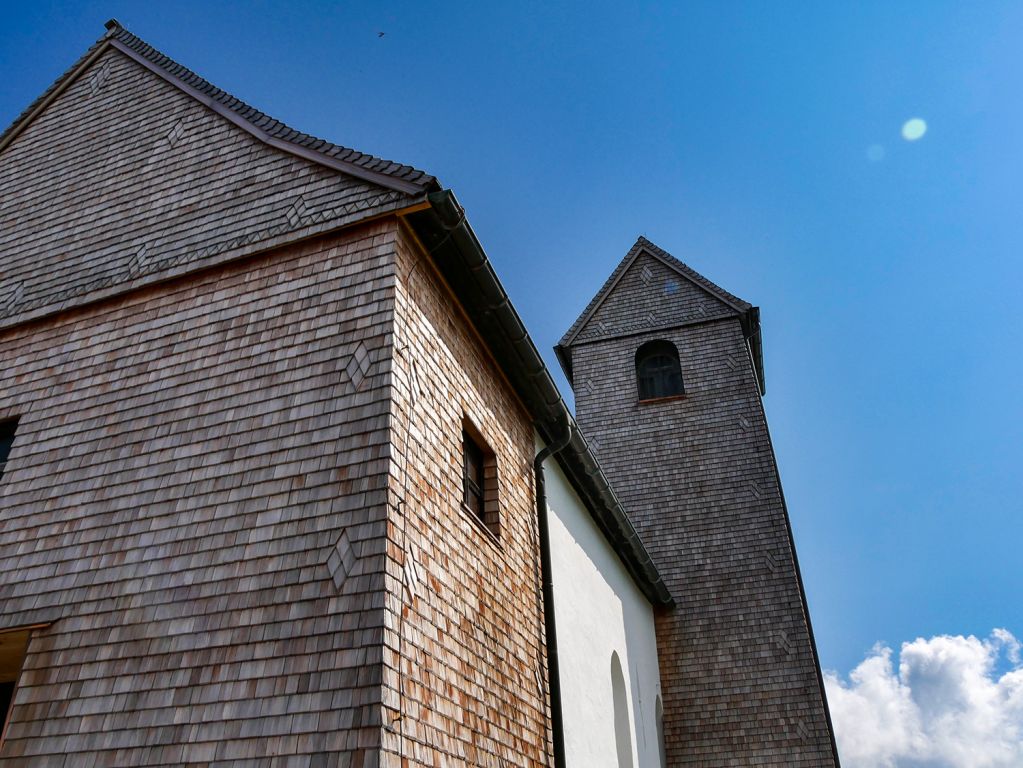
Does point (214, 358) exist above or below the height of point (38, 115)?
below

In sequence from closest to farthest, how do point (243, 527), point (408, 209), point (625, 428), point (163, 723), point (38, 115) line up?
point (163, 723) → point (243, 527) → point (408, 209) → point (38, 115) → point (625, 428)

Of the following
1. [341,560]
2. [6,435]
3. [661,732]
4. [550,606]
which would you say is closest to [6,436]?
[6,435]

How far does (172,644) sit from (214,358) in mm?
2521

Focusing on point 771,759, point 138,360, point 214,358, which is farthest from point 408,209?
point 771,759

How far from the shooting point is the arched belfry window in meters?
19.0

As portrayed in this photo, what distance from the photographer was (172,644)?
233 inches

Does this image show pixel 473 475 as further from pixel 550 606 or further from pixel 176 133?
pixel 176 133

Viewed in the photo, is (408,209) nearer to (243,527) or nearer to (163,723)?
(243,527)

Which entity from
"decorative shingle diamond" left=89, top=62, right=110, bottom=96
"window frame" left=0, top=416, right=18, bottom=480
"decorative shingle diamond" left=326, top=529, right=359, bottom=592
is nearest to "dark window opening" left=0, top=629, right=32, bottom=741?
"window frame" left=0, top=416, right=18, bottom=480

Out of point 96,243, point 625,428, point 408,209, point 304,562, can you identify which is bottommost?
point 304,562

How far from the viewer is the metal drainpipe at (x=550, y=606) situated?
Result: 853cm

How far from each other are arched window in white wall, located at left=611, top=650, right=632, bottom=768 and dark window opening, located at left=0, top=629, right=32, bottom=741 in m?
7.34

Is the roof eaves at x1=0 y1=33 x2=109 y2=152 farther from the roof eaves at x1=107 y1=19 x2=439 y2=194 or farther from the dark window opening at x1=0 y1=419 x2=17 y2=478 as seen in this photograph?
the dark window opening at x1=0 y1=419 x2=17 y2=478

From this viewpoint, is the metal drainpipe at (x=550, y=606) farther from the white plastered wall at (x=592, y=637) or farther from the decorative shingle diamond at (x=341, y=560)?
the decorative shingle diamond at (x=341, y=560)
